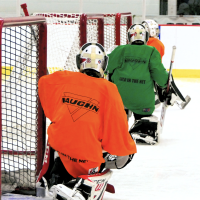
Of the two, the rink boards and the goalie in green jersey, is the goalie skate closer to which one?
the goalie in green jersey

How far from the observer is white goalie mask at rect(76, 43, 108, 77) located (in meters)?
2.47

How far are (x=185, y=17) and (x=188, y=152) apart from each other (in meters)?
6.37

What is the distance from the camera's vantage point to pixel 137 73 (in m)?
4.23

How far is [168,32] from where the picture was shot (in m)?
9.04

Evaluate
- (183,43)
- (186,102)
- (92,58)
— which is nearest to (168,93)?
(186,102)

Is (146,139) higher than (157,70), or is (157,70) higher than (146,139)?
(157,70)

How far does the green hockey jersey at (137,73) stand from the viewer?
4184 mm

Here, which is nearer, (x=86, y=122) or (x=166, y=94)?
(x=86, y=122)

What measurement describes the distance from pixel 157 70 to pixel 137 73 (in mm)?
179

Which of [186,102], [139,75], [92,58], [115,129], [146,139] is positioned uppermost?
[92,58]

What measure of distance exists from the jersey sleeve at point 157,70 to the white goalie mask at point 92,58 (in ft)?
5.61

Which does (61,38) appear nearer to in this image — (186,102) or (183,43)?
(186,102)

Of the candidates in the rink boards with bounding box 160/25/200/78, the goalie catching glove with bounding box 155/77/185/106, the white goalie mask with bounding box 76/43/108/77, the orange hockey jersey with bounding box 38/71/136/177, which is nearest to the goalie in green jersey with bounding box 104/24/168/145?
the goalie catching glove with bounding box 155/77/185/106

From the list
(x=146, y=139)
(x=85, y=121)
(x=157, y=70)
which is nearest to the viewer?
(x=85, y=121)
